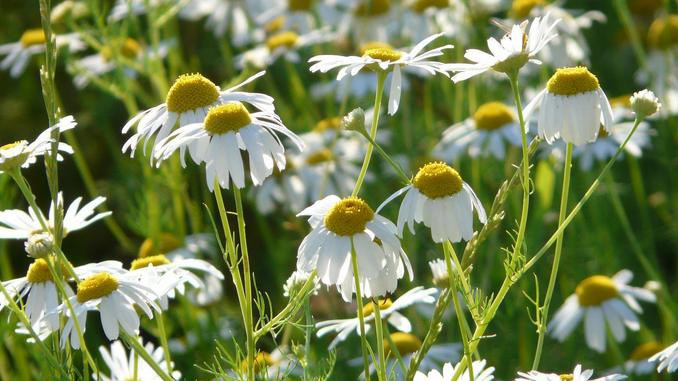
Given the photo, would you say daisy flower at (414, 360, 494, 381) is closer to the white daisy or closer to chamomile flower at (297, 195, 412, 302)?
chamomile flower at (297, 195, 412, 302)

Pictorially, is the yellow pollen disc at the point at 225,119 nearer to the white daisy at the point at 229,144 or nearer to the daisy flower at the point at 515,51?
the white daisy at the point at 229,144

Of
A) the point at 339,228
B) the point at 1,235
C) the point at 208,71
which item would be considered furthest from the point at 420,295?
the point at 208,71

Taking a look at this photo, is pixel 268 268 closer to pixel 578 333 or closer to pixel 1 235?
pixel 578 333

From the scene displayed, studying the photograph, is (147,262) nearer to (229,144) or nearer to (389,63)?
(229,144)

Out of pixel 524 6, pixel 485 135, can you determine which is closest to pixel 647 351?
pixel 485 135

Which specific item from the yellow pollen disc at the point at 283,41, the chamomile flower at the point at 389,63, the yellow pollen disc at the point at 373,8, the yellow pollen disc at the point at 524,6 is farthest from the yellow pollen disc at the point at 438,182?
the yellow pollen disc at the point at 373,8

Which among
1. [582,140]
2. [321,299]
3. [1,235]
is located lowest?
[321,299]
